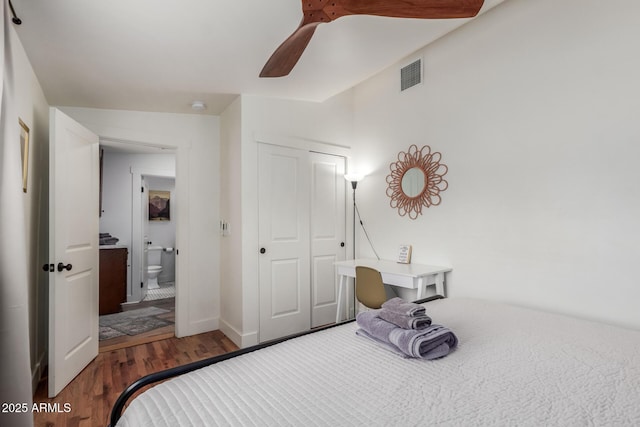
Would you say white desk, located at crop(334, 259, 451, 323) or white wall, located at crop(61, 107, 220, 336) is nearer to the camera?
white desk, located at crop(334, 259, 451, 323)

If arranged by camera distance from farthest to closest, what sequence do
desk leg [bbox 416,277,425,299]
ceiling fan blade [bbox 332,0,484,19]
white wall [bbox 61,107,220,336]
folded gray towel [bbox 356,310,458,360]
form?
white wall [bbox 61,107,220,336] < desk leg [bbox 416,277,425,299] < ceiling fan blade [bbox 332,0,484,19] < folded gray towel [bbox 356,310,458,360]

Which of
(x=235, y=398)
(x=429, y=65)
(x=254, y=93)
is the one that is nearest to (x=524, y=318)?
(x=235, y=398)

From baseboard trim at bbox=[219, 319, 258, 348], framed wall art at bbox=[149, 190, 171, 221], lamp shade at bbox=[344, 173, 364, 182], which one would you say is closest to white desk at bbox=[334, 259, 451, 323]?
lamp shade at bbox=[344, 173, 364, 182]

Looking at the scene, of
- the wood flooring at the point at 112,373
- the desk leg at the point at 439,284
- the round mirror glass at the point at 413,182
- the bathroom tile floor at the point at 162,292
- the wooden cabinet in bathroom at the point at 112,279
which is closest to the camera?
the wood flooring at the point at 112,373

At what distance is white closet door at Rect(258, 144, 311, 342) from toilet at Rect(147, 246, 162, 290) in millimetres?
3378

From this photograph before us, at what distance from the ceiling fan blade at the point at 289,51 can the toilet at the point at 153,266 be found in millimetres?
4816

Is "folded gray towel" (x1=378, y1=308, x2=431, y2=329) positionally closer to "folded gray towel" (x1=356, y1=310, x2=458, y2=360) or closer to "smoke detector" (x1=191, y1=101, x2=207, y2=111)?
"folded gray towel" (x1=356, y1=310, x2=458, y2=360)

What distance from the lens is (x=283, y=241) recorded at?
10.8 feet

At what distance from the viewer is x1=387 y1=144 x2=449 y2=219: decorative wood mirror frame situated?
2.85m

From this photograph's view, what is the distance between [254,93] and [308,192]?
1.11 metres

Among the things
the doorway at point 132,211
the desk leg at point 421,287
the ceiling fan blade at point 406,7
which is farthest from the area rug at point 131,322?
the ceiling fan blade at point 406,7

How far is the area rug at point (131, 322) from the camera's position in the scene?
3.53 metres

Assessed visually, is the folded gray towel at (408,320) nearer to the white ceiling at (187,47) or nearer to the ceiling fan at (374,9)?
the ceiling fan at (374,9)

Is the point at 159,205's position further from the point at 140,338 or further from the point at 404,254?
the point at 404,254
